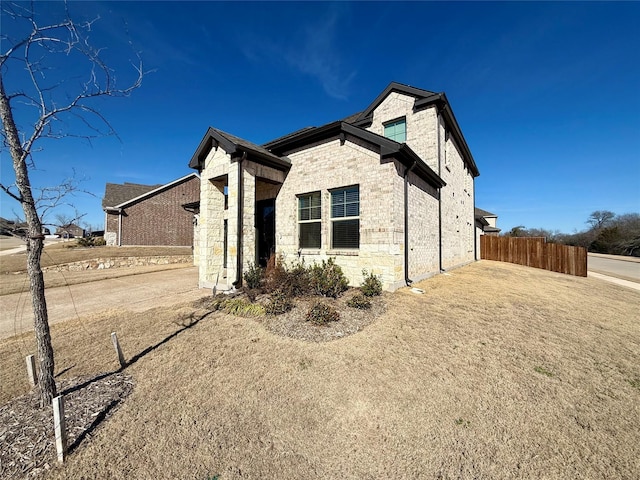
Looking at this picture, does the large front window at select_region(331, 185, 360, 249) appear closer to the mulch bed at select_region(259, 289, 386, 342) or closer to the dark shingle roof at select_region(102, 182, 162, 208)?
the mulch bed at select_region(259, 289, 386, 342)

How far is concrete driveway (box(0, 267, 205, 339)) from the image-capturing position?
725cm

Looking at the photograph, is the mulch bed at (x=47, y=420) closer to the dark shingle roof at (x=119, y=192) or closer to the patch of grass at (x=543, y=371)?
the patch of grass at (x=543, y=371)

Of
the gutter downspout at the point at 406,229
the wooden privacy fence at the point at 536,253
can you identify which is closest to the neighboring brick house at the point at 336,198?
the gutter downspout at the point at 406,229

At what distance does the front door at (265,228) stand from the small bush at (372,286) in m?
4.61

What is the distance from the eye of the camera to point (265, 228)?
1112cm

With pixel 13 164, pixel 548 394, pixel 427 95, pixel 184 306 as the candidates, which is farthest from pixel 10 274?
pixel 427 95

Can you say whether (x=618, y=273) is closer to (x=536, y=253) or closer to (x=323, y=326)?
(x=536, y=253)

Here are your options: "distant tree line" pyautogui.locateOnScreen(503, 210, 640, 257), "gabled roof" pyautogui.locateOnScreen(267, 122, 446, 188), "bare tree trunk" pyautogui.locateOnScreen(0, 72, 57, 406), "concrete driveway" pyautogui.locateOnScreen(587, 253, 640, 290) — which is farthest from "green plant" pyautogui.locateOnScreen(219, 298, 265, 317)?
"distant tree line" pyautogui.locateOnScreen(503, 210, 640, 257)

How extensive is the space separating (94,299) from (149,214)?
58.2ft

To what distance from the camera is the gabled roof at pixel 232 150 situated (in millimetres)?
8498

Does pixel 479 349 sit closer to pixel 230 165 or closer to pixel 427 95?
pixel 230 165

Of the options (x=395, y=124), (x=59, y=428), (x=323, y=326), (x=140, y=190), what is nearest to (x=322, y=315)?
(x=323, y=326)

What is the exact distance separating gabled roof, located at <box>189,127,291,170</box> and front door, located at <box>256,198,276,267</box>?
1703mm

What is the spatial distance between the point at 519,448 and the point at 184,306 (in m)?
7.77
